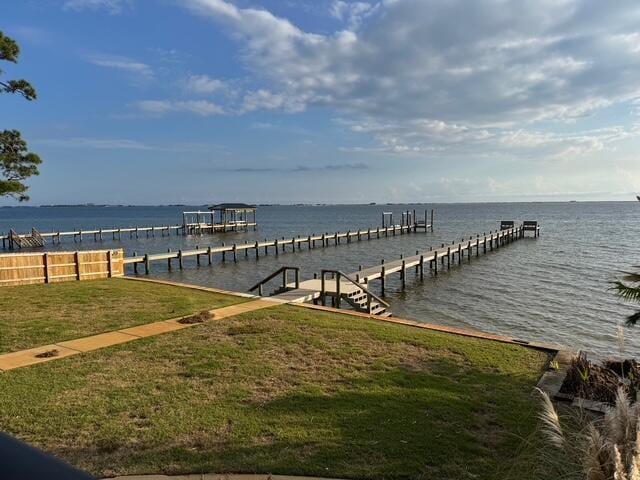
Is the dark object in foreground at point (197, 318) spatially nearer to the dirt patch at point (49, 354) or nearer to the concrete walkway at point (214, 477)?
the dirt patch at point (49, 354)

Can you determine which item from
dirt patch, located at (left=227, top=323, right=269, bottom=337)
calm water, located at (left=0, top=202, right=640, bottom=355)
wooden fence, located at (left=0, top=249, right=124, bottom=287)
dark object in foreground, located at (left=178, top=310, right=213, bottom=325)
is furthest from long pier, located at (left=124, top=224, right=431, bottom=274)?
dirt patch, located at (left=227, top=323, right=269, bottom=337)

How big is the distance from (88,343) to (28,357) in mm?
1178

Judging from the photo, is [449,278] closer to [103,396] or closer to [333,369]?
[333,369]

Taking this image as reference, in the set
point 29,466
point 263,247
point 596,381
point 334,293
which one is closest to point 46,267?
point 334,293

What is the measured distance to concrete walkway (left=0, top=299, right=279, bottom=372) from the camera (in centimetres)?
Answer: 850

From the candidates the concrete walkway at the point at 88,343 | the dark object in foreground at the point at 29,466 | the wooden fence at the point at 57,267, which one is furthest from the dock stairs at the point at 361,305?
the dark object in foreground at the point at 29,466

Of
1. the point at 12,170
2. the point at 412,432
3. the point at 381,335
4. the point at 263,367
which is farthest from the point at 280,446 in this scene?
the point at 12,170

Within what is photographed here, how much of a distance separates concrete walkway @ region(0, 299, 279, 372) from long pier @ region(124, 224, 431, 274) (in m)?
23.0

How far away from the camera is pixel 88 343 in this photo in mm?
9633

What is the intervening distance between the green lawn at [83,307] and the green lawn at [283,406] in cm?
203

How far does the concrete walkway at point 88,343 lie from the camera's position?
8.50 meters

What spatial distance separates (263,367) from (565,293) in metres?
22.0

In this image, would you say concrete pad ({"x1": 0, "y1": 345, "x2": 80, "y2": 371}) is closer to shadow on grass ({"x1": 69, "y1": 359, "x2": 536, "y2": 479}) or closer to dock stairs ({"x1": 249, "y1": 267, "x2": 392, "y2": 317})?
shadow on grass ({"x1": 69, "y1": 359, "x2": 536, "y2": 479})

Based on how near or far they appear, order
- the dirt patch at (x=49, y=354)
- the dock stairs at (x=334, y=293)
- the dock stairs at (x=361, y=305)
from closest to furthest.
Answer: the dirt patch at (x=49, y=354) → the dock stairs at (x=334, y=293) → the dock stairs at (x=361, y=305)
